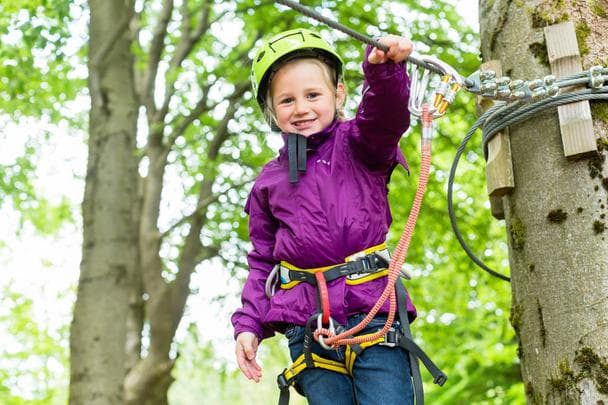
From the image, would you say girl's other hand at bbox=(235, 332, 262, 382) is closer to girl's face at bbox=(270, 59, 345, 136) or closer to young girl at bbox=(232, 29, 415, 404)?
young girl at bbox=(232, 29, 415, 404)

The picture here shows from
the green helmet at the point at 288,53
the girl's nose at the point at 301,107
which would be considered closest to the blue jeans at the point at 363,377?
the girl's nose at the point at 301,107

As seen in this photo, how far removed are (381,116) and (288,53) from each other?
0.44m

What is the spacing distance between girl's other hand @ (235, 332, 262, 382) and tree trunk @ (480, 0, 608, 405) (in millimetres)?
842

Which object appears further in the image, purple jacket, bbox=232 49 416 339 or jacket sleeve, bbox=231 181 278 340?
jacket sleeve, bbox=231 181 278 340

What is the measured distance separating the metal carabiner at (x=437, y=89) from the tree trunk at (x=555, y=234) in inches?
14.3

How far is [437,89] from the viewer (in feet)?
7.52

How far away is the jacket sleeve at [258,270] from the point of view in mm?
2662

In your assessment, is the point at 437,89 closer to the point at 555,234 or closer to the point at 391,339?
the point at 555,234

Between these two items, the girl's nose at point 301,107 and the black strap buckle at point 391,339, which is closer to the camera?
the black strap buckle at point 391,339

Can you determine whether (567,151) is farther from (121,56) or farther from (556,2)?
(121,56)

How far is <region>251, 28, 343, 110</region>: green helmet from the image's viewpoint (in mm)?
Answer: 2656

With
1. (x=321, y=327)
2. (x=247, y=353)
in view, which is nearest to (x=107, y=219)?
(x=247, y=353)

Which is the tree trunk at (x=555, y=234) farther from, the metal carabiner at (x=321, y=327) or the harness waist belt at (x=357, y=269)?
the metal carabiner at (x=321, y=327)

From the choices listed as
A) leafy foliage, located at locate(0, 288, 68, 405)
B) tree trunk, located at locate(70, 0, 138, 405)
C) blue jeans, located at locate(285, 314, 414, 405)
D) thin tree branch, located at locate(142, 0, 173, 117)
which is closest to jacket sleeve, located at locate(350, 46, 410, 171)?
blue jeans, located at locate(285, 314, 414, 405)
